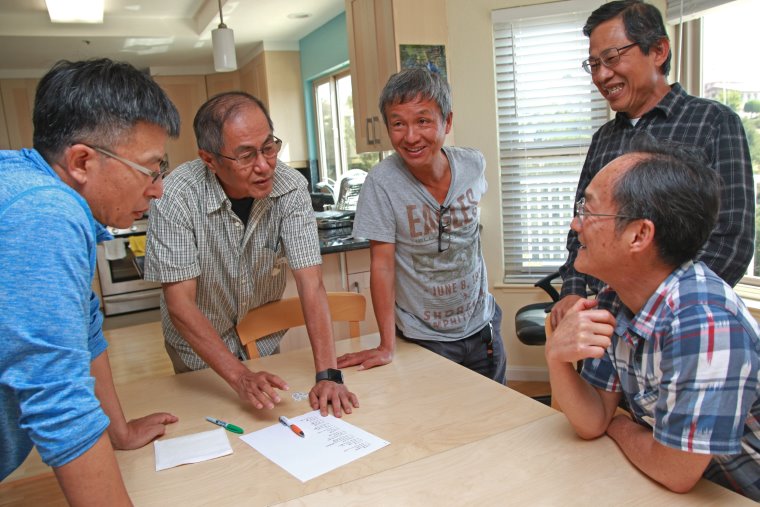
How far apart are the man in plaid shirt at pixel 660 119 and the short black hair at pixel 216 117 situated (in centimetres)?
97

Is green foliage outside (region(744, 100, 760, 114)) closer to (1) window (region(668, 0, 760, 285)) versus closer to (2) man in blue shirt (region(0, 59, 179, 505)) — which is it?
(1) window (region(668, 0, 760, 285))

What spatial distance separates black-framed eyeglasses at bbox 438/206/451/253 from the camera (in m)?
1.77

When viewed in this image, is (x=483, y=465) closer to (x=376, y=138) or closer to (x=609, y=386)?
(x=609, y=386)

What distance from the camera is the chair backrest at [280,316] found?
6.16 ft

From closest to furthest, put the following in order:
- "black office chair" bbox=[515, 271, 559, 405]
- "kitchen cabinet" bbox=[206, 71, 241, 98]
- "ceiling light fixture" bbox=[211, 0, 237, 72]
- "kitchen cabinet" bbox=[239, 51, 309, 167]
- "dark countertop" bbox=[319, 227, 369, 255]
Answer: "black office chair" bbox=[515, 271, 559, 405]
"dark countertop" bbox=[319, 227, 369, 255]
"ceiling light fixture" bbox=[211, 0, 237, 72]
"kitchen cabinet" bbox=[239, 51, 309, 167]
"kitchen cabinet" bbox=[206, 71, 241, 98]

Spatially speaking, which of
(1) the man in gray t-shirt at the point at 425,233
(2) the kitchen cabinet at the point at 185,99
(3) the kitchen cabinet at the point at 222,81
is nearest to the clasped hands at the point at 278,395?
(1) the man in gray t-shirt at the point at 425,233

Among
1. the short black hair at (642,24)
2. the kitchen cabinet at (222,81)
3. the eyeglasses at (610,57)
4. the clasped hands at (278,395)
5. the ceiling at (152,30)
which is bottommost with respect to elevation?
the clasped hands at (278,395)

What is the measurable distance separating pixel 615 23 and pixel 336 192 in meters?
3.81

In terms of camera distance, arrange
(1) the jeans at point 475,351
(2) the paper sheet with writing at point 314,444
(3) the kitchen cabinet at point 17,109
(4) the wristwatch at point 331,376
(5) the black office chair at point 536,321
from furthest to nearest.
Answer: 1. (3) the kitchen cabinet at point 17,109
2. (5) the black office chair at point 536,321
3. (1) the jeans at point 475,351
4. (4) the wristwatch at point 331,376
5. (2) the paper sheet with writing at point 314,444

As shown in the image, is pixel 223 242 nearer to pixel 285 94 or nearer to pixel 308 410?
pixel 308 410

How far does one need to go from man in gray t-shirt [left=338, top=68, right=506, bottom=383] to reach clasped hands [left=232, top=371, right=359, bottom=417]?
276 millimetres

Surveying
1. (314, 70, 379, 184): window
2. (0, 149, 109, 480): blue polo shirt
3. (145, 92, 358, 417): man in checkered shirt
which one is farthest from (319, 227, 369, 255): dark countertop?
(314, 70, 379, 184): window

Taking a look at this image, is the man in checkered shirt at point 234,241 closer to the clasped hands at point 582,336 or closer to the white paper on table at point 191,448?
the white paper on table at point 191,448

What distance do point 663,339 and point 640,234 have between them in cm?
18
